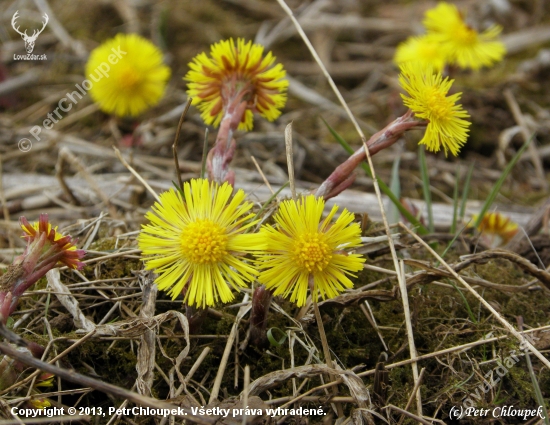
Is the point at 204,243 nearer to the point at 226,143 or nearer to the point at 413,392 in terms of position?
the point at 226,143

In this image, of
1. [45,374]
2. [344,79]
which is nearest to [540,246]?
[45,374]

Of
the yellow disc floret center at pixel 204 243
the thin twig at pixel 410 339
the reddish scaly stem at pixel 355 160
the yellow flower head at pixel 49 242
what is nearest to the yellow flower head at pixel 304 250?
the yellow disc floret center at pixel 204 243

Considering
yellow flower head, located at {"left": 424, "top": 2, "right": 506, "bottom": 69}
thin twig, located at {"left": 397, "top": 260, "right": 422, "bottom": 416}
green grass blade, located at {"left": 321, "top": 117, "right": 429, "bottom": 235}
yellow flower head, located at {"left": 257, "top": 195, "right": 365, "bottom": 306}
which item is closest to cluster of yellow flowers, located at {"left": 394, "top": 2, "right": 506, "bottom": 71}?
yellow flower head, located at {"left": 424, "top": 2, "right": 506, "bottom": 69}

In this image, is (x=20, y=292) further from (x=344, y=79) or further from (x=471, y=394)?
(x=344, y=79)

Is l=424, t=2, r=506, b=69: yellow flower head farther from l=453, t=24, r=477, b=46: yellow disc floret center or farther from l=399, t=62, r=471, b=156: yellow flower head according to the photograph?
l=399, t=62, r=471, b=156: yellow flower head

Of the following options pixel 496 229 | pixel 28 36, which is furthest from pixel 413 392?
pixel 28 36

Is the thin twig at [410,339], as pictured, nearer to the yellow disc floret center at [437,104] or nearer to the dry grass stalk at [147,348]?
the yellow disc floret center at [437,104]
